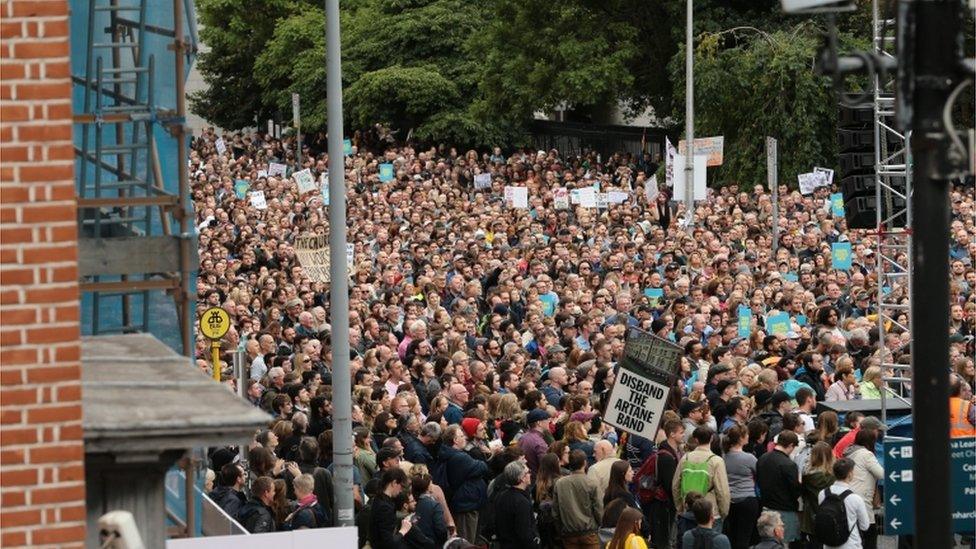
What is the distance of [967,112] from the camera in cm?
3947

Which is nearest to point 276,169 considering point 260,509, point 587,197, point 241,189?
point 241,189

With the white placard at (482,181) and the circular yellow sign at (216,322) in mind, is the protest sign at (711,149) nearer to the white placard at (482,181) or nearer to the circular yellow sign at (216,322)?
the white placard at (482,181)

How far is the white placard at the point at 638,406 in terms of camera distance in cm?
1561

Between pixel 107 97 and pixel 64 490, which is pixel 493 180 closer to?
pixel 107 97

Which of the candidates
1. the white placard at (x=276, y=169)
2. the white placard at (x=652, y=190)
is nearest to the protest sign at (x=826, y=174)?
the white placard at (x=652, y=190)

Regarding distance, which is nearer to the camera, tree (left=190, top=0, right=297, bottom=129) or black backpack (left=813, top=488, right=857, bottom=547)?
black backpack (left=813, top=488, right=857, bottom=547)

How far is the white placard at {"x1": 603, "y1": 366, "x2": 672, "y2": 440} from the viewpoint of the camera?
51.2ft

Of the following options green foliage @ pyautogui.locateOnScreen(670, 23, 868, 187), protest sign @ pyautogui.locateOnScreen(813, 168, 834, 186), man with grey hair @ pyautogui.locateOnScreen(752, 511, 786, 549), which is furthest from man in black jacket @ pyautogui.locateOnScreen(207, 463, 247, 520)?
green foliage @ pyautogui.locateOnScreen(670, 23, 868, 187)

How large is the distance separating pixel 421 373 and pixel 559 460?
4.54m

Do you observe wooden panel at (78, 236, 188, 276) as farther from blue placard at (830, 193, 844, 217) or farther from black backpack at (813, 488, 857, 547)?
blue placard at (830, 193, 844, 217)

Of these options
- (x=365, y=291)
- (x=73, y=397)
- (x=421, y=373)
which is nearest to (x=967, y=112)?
(x=365, y=291)

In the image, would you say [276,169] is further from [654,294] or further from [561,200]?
[654,294]

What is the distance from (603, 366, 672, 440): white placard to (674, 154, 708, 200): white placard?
1996cm

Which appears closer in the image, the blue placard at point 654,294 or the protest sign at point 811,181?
the blue placard at point 654,294
